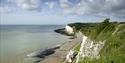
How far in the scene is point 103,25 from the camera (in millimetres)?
47406

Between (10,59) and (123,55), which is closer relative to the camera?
(123,55)

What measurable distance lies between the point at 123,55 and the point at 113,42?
5500 mm

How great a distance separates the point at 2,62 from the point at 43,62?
8220 mm

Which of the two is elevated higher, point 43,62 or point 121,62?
point 121,62

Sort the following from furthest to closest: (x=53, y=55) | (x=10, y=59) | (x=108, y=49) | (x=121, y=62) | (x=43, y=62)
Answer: (x=53, y=55), (x=10, y=59), (x=43, y=62), (x=108, y=49), (x=121, y=62)

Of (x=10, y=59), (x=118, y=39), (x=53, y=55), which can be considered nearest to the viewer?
(x=118, y=39)

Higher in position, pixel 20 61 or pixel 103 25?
pixel 103 25

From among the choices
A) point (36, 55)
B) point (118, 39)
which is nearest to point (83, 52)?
point (118, 39)

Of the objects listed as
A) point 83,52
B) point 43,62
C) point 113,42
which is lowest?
point 43,62

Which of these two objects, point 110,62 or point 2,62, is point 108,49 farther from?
point 2,62

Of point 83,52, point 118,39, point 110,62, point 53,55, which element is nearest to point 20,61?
point 53,55

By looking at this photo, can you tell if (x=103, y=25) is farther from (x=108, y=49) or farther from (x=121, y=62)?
(x=121, y=62)

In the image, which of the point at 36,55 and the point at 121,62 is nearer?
the point at 121,62

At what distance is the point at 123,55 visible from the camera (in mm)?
24734
